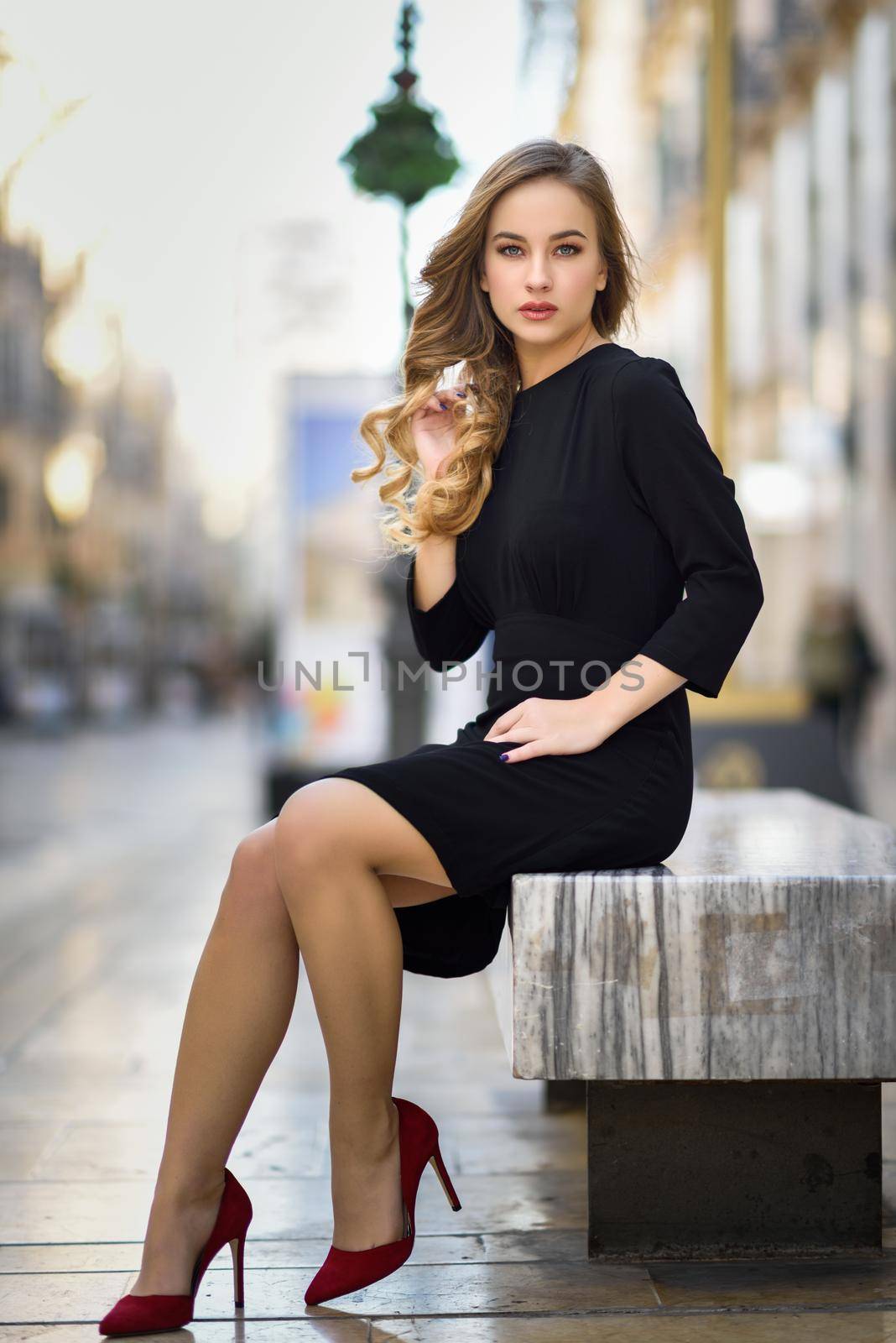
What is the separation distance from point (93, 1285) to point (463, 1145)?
99 cm

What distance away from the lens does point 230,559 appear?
96125 mm

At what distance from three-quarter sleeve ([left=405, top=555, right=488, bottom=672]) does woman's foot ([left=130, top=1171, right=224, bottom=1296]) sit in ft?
3.08

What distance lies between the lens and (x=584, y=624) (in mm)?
2332

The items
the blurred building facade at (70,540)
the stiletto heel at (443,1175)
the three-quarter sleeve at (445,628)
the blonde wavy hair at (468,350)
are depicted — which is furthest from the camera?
the blurred building facade at (70,540)

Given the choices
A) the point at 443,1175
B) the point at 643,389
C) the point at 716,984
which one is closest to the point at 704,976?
the point at 716,984

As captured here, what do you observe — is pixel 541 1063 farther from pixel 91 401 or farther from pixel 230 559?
pixel 230 559

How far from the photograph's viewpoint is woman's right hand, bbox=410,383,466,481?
2.54m

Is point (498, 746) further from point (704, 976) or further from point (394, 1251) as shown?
point (394, 1251)

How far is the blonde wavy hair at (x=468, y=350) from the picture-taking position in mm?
2439

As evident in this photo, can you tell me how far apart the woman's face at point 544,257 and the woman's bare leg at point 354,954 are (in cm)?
83

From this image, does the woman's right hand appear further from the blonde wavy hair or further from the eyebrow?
the eyebrow

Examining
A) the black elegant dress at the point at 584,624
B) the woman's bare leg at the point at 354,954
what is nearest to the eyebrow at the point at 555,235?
the black elegant dress at the point at 584,624

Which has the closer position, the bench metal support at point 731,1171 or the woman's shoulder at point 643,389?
the woman's shoulder at point 643,389

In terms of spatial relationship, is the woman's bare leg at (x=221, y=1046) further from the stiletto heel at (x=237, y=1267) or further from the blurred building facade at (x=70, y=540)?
the blurred building facade at (x=70, y=540)
